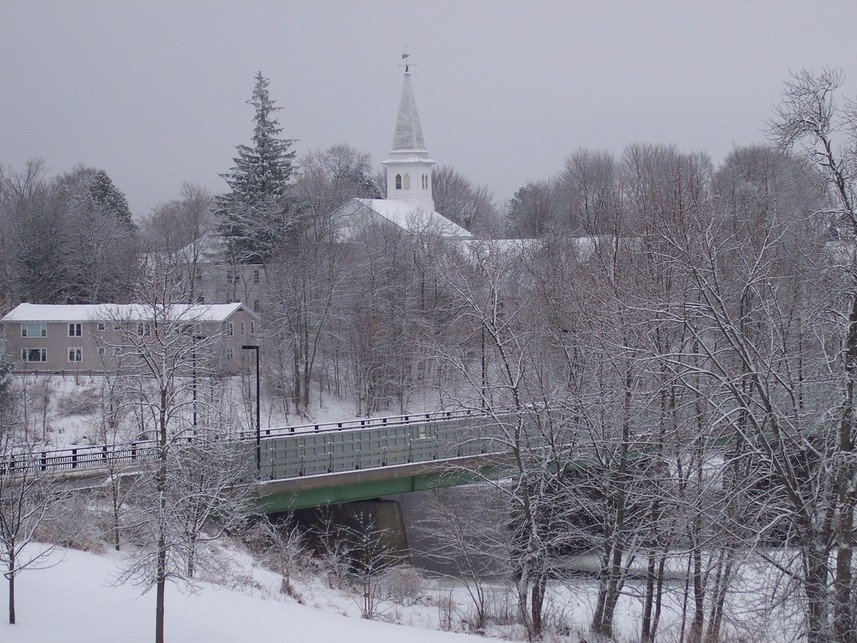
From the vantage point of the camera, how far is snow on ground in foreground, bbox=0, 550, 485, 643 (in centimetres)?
1595

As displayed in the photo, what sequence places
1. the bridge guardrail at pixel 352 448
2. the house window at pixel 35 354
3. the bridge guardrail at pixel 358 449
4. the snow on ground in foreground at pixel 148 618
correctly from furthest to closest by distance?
the house window at pixel 35 354, the bridge guardrail at pixel 358 449, the bridge guardrail at pixel 352 448, the snow on ground in foreground at pixel 148 618

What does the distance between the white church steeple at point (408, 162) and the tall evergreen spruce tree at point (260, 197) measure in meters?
14.5

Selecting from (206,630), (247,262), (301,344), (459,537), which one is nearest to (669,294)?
(459,537)

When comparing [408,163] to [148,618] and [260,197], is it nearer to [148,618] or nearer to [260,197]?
[260,197]

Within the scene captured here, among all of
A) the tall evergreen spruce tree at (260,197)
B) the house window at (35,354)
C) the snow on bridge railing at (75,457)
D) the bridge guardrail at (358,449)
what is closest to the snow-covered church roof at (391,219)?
the tall evergreen spruce tree at (260,197)

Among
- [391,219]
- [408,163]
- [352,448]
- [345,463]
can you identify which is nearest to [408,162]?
[408,163]

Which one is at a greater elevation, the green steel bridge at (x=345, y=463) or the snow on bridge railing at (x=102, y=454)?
the snow on bridge railing at (x=102, y=454)

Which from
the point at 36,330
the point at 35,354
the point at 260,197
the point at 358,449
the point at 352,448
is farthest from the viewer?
the point at 260,197

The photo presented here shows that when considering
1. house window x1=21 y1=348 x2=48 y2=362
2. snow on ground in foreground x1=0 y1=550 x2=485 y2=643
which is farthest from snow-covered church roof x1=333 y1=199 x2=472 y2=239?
snow on ground in foreground x1=0 y1=550 x2=485 y2=643

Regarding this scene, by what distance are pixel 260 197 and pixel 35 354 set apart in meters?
16.2

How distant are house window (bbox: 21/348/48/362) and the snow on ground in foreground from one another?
29697 mm

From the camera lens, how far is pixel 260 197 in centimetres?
5572

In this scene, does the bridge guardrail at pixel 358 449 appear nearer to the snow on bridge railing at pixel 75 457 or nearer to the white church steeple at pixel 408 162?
the snow on bridge railing at pixel 75 457

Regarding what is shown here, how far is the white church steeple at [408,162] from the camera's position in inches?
2778
